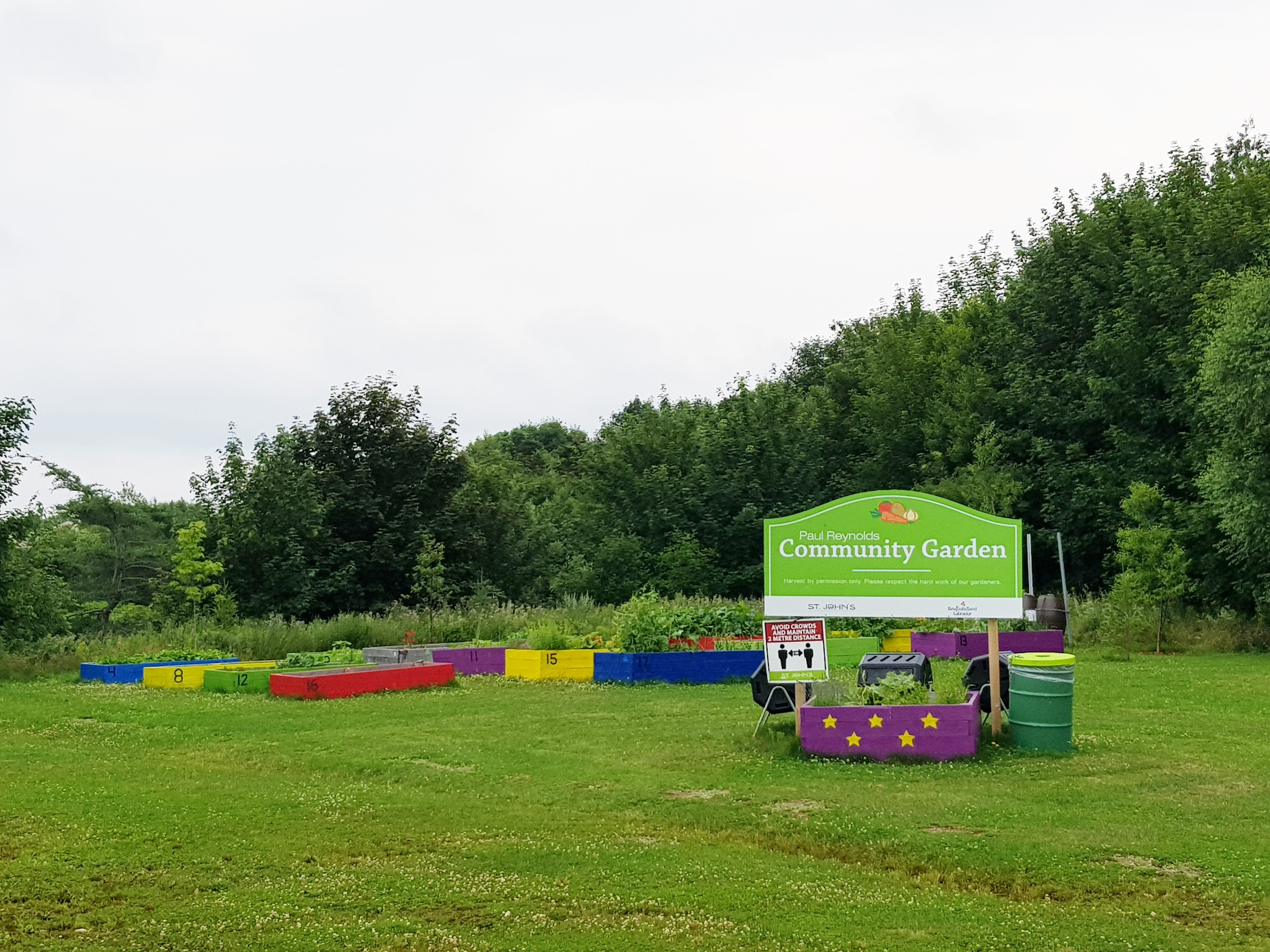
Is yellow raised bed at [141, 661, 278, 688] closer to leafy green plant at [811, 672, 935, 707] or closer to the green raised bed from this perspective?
the green raised bed

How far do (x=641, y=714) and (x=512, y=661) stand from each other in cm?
566

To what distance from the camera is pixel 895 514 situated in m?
11.9

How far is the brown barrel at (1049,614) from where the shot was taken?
29469 mm

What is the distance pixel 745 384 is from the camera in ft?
147

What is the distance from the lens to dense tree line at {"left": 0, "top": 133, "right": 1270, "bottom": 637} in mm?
26844

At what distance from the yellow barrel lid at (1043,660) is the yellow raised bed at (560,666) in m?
8.98

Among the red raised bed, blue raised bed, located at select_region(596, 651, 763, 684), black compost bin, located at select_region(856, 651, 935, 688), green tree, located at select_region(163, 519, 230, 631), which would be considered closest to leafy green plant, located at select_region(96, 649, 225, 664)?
the red raised bed

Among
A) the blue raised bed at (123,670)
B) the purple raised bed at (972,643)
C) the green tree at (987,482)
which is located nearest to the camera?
the blue raised bed at (123,670)

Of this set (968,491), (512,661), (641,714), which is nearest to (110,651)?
(512,661)

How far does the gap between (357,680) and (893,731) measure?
29.8ft

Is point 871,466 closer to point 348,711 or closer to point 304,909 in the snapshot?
point 348,711

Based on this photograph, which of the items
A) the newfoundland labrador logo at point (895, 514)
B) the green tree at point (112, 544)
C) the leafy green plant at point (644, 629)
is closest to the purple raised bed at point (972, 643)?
the leafy green plant at point (644, 629)

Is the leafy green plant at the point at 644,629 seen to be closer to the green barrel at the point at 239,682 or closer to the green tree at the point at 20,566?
the green barrel at the point at 239,682

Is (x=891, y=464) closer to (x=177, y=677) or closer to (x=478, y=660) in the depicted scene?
(x=478, y=660)
